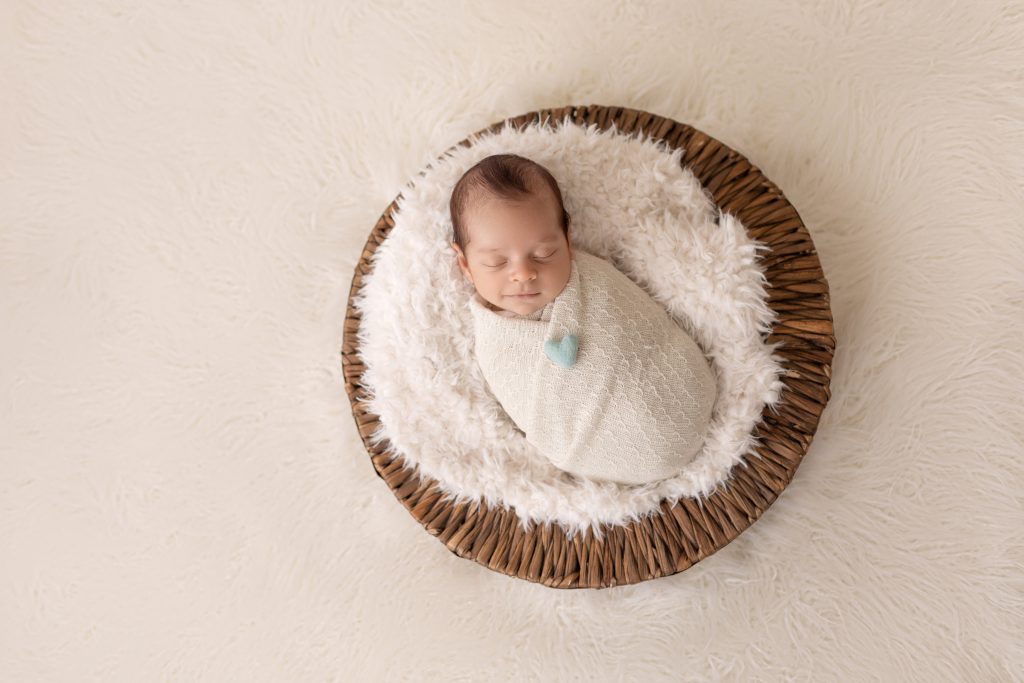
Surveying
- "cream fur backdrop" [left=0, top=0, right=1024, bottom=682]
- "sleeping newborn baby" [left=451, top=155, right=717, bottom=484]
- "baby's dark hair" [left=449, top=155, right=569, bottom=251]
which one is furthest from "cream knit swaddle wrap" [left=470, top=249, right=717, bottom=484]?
"cream fur backdrop" [left=0, top=0, right=1024, bottom=682]

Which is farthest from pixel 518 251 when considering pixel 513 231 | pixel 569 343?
pixel 569 343

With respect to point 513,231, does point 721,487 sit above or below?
below

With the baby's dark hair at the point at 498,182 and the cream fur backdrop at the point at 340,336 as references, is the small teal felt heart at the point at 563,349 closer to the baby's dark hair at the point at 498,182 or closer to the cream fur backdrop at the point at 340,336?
the baby's dark hair at the point at 498,182

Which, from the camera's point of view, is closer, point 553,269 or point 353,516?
point 553,269

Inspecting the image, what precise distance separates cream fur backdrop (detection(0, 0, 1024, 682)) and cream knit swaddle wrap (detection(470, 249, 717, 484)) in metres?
0.28

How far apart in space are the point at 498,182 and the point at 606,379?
0.31 metres

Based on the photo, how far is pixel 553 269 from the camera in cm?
101

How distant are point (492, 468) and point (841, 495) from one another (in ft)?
1.88

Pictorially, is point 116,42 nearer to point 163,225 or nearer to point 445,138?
point 163,225

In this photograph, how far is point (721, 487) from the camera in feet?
3.54

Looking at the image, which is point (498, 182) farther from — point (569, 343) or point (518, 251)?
point (569, 343)

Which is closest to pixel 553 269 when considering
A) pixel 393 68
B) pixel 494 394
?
pixel 494 394

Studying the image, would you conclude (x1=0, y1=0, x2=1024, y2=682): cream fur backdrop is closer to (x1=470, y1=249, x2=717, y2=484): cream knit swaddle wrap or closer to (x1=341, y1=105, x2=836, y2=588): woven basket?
(x1=341, y1=105, x2=836, y2=588): woven basket

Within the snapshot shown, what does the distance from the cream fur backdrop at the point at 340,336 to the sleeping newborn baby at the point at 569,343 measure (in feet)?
0.78
